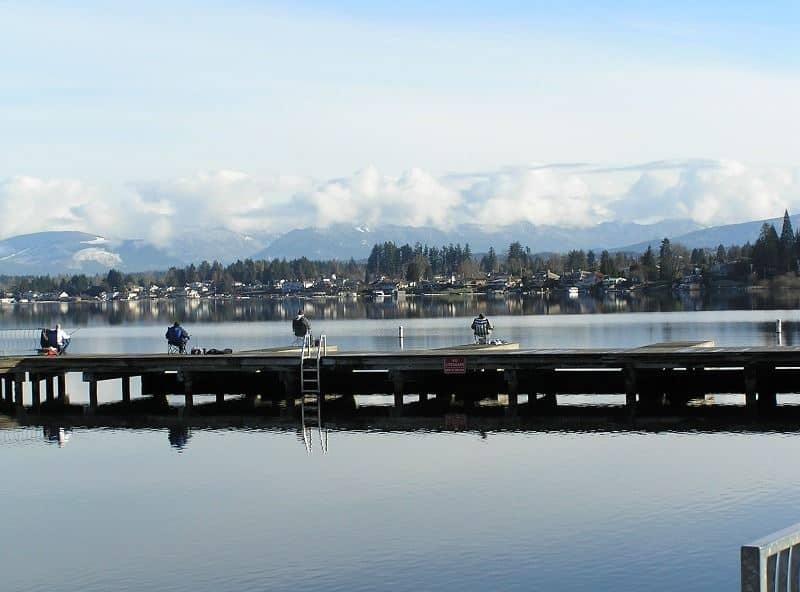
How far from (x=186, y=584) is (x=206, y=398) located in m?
31.5

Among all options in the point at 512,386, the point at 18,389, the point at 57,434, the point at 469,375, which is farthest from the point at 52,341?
the point at 512,386

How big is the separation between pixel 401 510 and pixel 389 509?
33cm

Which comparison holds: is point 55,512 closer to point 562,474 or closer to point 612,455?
point 562,474

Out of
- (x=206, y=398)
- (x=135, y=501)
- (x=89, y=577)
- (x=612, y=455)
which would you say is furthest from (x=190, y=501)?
(x=206, y=398)

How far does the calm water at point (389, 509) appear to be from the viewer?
77.7 feet

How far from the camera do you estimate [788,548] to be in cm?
1445

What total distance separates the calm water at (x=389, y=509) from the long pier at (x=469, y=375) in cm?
574

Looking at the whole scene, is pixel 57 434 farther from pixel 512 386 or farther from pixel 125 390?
pixel 512 386

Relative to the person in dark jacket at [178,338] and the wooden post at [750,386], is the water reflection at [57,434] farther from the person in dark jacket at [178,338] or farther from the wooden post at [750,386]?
the wooden post at [750,386]

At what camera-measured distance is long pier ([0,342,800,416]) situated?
4475 centimetres

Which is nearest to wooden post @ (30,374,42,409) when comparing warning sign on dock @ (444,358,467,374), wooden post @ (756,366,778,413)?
warning sign on dock @ (444,358,467,374)

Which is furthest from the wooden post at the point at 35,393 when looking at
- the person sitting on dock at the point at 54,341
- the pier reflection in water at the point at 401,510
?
the pier reflection in water at the point at 401,510

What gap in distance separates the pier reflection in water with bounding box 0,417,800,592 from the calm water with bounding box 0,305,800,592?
0.06 m

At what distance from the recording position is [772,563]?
14.2 meters
